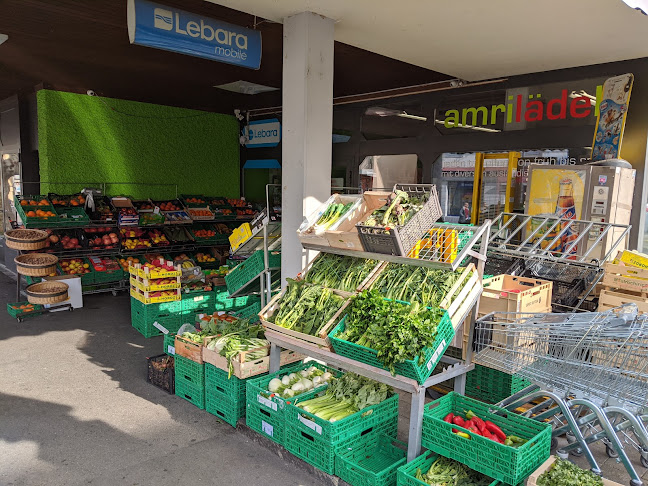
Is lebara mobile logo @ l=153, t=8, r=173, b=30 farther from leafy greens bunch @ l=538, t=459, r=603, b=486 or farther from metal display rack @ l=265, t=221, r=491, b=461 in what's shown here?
leafy greens bunch @ l=538, t=459, r=603, b=486

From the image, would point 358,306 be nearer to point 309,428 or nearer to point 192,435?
point 309,428

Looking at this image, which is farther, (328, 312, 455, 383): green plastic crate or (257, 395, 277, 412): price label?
(257, 395, 277, 412): price label

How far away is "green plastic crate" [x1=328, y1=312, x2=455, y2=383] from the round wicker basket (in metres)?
5.96

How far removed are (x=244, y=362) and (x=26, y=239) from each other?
558 centimetres

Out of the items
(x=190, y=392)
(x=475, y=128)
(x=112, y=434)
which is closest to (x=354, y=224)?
(x=190, y=392)

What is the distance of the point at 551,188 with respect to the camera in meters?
6.54

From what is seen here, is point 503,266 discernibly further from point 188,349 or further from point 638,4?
point 188,349

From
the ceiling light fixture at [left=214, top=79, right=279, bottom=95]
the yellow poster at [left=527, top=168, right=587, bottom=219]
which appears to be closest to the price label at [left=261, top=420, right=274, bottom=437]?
the yellow poster at [left=527, top=168, right=587, bottom=219]

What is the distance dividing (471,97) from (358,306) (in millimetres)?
5730

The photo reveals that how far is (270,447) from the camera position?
13.3 ft

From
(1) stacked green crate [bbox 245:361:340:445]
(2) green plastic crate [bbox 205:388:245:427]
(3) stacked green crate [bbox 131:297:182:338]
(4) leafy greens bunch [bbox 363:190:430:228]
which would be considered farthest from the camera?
(3) stacked green crate [bbox 131:297:182:338]

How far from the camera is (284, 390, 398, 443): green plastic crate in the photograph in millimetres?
3480

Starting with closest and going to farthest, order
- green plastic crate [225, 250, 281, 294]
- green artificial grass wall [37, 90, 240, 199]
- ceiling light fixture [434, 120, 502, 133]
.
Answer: green plastic crate [225, 250, 281, 294] < ceiling light fixture [434, 120, 502, 133] < green artificial grass wall [37, 90, 240, 199]

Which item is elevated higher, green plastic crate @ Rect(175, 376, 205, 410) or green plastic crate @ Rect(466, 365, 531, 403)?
green plastic crate @ Rect(466, 365, 531, 403)
